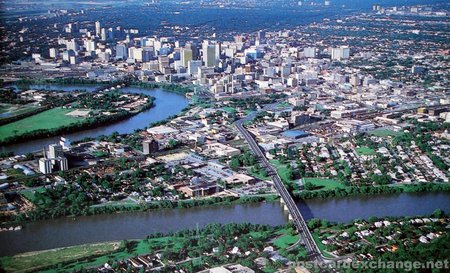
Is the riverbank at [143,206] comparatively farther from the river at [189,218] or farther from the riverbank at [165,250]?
the riverbank at [165,250]

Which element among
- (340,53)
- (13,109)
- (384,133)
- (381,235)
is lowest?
(384,133)

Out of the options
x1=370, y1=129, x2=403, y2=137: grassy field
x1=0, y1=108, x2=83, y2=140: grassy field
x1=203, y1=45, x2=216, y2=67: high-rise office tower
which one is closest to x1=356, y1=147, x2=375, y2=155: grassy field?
x1=370, y1=129, x2=403, y2=137: grassy field

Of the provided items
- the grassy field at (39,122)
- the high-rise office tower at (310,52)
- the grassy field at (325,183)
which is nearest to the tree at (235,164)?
the grassy field at (325,183)

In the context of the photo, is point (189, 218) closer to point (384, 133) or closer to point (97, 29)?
point (384, 133)

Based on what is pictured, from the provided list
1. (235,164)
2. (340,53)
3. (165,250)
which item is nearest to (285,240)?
(165,250)

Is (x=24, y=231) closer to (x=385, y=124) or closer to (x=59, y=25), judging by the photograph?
(x=385, y=124)

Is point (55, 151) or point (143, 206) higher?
point (55, 151)

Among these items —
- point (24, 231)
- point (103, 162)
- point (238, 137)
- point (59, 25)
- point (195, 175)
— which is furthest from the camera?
point (59, 25)

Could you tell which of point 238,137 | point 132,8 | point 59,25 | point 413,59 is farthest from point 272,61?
point 132,8
